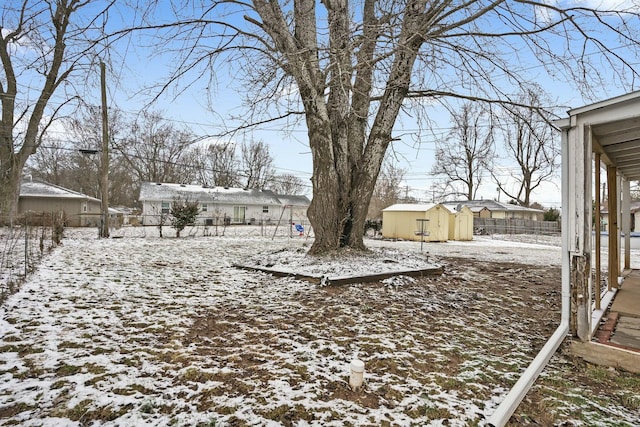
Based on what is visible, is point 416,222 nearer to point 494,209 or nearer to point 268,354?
point 268,354

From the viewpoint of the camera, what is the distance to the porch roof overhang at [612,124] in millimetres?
2598

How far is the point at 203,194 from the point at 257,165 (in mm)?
9777

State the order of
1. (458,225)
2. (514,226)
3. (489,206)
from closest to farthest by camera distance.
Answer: (458,225) → (514,226) → (489,206)

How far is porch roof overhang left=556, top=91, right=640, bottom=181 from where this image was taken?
260 centimetres

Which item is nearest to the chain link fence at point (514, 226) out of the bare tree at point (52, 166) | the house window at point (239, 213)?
the house window at point (239, 213)

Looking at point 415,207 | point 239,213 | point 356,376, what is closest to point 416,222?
point 415,207

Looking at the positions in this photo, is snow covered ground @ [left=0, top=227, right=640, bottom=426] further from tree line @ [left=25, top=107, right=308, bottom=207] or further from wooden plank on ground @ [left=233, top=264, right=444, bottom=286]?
tree line @ [left=25, top=107, right=308, bottom=207]

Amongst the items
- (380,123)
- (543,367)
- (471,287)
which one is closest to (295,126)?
(380,123)

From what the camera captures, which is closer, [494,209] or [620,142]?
[620,142]

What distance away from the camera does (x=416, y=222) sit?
17266mm

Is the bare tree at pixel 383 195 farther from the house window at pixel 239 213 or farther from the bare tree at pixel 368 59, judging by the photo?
the bare tree at pixel 368 59

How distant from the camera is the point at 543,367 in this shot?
251 cm

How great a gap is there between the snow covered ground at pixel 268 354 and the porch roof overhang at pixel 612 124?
78.4 inches

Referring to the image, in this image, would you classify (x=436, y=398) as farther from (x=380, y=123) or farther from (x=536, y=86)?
(x=536, y=86)
